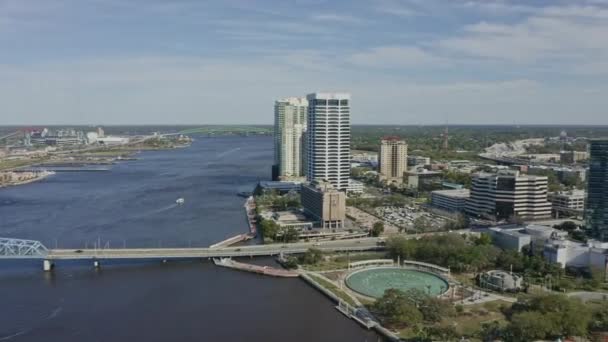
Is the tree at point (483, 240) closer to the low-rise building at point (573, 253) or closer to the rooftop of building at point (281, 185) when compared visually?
the low-rise building at point (573, 253)

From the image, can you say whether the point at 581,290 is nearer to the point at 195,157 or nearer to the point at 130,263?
the point at 130,263

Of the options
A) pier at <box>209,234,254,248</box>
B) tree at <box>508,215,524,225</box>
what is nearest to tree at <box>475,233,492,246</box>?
tree at <box>508,215,524,225</box>

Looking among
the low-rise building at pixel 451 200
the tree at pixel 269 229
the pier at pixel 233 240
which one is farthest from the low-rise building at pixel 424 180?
the pier at pixel 233 240

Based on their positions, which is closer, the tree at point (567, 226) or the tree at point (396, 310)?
the tree at point (396, 310)

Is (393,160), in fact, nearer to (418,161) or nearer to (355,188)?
(418,161)

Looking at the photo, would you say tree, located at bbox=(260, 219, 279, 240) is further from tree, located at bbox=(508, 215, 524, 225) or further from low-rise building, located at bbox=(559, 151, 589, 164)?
low-rise building, located at bbox=(559, 151, 589, 164)
